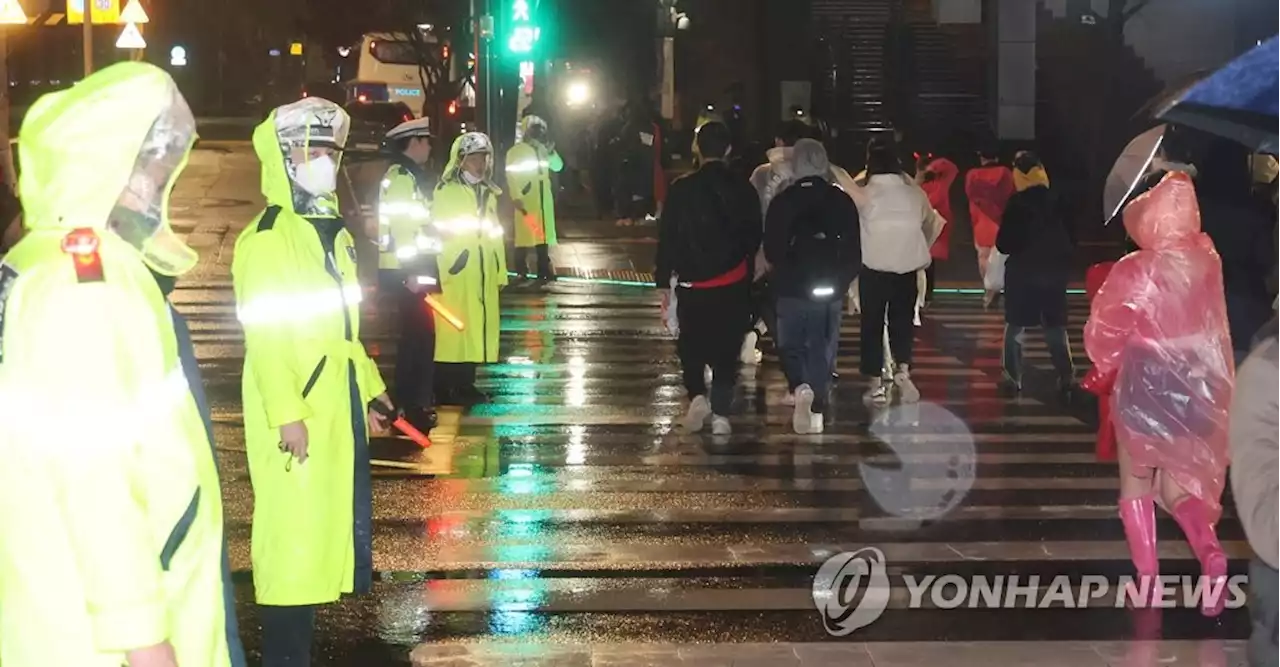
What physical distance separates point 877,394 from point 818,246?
2.30m

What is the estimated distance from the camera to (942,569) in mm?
7633

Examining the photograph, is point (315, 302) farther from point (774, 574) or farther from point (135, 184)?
point (774, 574)

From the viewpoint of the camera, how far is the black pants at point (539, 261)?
19359 mm

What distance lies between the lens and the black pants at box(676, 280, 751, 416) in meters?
10.5

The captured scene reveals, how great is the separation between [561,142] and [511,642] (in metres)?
26.6

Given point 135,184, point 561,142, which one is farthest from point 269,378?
point 561,142

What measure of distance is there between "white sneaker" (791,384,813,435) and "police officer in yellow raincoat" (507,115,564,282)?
25.4 feet

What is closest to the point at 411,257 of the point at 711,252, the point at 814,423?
the point at 711,252

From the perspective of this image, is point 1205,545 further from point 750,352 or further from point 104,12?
point 104,12

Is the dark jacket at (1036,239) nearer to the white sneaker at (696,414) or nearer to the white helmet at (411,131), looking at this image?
the white sneaker at (696,414)

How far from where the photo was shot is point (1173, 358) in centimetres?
670

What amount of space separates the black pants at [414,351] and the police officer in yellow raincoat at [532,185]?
7.40 m

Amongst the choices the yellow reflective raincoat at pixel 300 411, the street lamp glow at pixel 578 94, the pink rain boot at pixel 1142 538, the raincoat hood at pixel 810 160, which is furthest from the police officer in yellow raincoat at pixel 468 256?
the street lamp glow at pixel 578 94

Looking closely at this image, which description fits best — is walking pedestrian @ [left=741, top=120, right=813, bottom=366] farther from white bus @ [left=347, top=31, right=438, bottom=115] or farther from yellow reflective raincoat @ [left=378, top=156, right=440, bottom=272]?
white bus @ [left=347, top=31, right=438, bottom=115]
